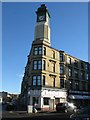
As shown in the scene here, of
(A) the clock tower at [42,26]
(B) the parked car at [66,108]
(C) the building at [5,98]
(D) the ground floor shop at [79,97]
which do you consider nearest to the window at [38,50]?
(A) the clock tower at [42,26]

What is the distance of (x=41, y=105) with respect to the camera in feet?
157

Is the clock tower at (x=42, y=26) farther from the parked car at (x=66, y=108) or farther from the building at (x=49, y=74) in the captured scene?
the parked car at (x=66, y=108)

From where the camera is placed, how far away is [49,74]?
50.9m

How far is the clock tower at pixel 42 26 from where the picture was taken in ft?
185

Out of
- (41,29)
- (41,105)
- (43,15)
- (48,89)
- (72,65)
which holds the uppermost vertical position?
(43,15)

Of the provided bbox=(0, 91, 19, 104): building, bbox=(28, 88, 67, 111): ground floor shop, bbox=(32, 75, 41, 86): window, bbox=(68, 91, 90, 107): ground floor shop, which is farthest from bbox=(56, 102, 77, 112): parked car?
bbox=(0, 91, 19, 104): building

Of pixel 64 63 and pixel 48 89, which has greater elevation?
pixel 64 63

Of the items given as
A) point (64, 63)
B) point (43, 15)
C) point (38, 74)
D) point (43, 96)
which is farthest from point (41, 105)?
point (43, 15)

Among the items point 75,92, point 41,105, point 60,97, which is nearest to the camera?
point 41,105

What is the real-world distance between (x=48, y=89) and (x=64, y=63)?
7.90m

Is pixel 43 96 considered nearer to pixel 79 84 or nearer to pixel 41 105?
pixel 41 105

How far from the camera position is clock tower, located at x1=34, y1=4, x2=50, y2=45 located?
56419 mm

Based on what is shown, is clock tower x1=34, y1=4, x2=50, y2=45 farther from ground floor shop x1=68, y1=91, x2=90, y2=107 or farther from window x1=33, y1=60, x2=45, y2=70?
ground floor shop x1=68, y1=91, x2=90, y2=107

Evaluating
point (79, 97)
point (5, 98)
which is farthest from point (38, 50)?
point (5, 98)
